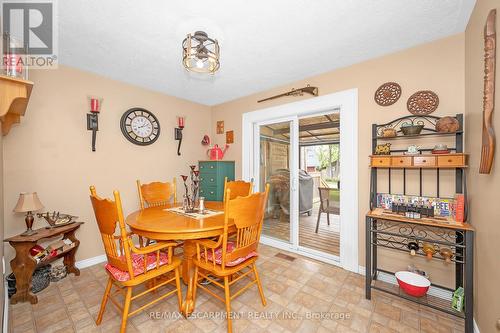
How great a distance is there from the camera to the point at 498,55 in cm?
118

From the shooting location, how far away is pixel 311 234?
3664 millimetres

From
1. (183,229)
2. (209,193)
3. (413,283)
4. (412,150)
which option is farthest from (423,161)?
(209,193)

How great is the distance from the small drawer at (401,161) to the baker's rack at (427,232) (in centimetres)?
3

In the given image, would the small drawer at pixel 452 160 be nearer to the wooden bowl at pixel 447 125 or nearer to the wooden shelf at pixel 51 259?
the wooden bowl at pixel 447 125

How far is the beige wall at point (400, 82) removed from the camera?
6.28 ft

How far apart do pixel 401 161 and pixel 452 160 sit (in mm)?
341

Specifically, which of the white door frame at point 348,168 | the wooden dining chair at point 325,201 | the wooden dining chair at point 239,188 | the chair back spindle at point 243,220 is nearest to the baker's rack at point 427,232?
the white door frame at point 348,168

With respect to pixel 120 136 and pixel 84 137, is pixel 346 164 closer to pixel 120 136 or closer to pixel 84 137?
pixel 120 136

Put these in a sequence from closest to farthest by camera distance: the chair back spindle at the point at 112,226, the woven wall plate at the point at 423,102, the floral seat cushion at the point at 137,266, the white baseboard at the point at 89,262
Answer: the chair back spindle at the point at 112,226, the floral seat cushion at the point at 137,266, the woven wall plate at the point at 423,102, the white baseboard at the point at 89,262

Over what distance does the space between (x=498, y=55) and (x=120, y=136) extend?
12.1 ft

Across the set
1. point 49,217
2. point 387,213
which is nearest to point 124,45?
point 49,217

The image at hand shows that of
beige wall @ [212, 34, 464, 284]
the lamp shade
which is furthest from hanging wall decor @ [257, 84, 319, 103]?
the lamp shade

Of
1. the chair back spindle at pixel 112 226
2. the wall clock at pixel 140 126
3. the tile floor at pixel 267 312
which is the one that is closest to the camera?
the chair back spindle at pixel 112 226

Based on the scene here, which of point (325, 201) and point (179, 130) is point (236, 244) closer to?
point (179, 130)
